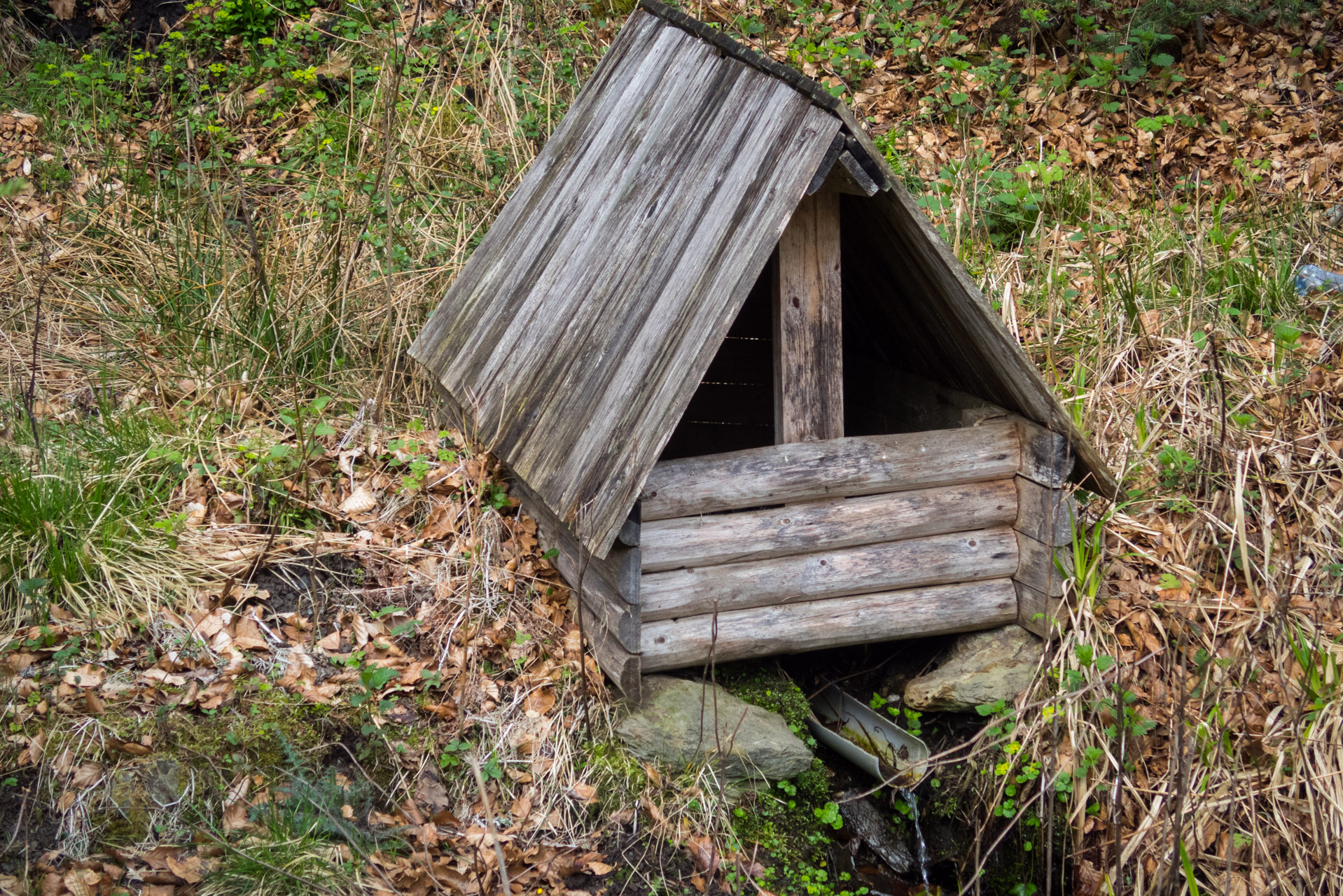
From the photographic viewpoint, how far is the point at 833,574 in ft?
12.7

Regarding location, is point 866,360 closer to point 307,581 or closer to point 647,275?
point 647,275

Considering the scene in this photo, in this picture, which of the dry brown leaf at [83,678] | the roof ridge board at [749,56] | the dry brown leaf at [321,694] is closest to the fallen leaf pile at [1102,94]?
the roof ridge board at [749,56]

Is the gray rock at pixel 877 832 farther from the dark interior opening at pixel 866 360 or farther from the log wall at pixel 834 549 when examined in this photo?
the dark interior opening at pixel 866 360

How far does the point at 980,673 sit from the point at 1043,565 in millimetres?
488

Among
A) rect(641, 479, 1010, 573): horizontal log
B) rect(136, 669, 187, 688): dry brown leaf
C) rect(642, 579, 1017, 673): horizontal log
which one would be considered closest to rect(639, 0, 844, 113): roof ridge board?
rect(641, 479, 1010, 573): horizontal log

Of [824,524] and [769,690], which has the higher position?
[824,524]

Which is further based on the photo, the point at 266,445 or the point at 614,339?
the point at 266,445

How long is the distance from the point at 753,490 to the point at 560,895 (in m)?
1.52

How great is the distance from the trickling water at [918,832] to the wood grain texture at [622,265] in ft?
5.45

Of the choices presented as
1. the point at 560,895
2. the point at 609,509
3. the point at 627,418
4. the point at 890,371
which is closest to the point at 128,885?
the point at 560,895

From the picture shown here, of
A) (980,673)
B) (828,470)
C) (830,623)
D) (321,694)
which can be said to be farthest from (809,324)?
(321,694)

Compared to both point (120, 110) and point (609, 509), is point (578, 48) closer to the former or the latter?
point (120, 110)

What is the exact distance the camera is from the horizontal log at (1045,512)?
3900 millimetres

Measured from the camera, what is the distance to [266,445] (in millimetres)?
4867
